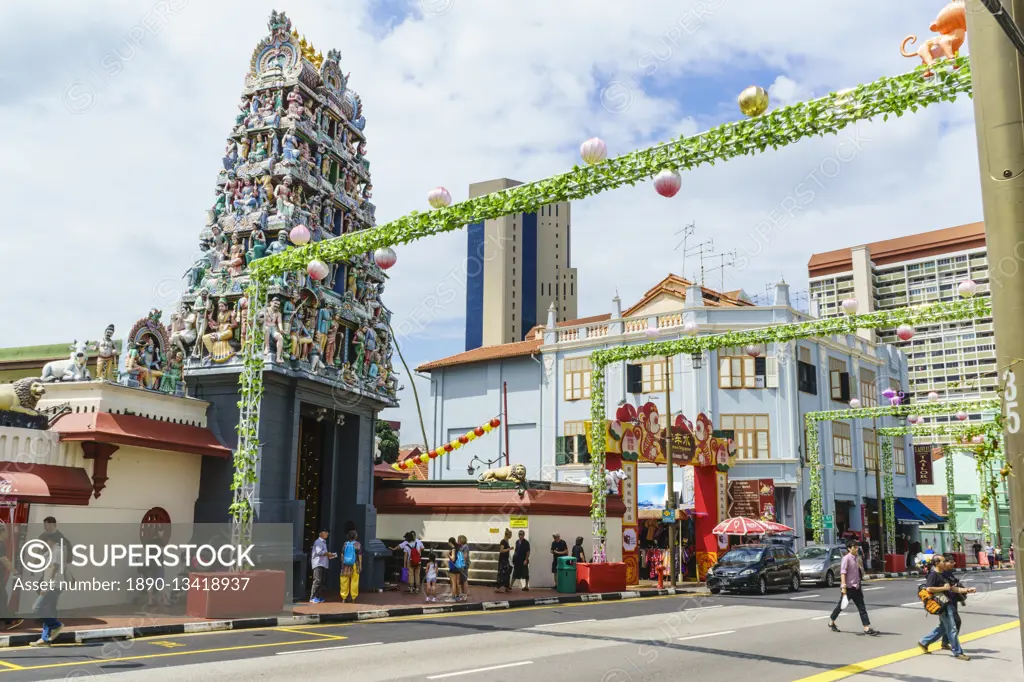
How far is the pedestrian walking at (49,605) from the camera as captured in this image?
12.7 m

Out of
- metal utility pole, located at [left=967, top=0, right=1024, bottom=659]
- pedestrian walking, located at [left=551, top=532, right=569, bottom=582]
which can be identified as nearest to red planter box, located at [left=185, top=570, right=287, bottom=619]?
pedestrian walking, located at [left=551, top=532, right=569, bottom=582]

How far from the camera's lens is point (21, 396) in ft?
54.4

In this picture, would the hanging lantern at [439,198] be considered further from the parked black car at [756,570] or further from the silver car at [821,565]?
the silver car at [821,565]

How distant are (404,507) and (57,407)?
12.3m

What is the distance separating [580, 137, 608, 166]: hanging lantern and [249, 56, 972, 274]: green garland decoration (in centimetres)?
15

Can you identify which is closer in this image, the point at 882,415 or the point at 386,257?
the point at 386,257

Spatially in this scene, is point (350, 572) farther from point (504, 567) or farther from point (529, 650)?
point (529, 650)

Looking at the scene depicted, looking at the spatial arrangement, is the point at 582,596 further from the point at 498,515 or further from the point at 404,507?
the point at 404,507

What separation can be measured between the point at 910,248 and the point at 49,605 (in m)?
113

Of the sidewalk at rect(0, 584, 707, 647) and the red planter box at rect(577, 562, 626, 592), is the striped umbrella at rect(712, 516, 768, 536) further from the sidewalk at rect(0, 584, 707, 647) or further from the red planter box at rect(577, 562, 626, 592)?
the red planter box at rect(577, 562, 626, 592)

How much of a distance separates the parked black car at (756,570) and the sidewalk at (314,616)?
233 cm

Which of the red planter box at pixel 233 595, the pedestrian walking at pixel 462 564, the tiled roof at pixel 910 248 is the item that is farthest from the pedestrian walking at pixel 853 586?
the tiled roof at pixel 910 248

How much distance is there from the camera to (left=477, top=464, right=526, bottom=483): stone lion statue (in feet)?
86.5

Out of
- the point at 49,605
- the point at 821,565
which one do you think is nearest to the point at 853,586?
the point at 49,605
